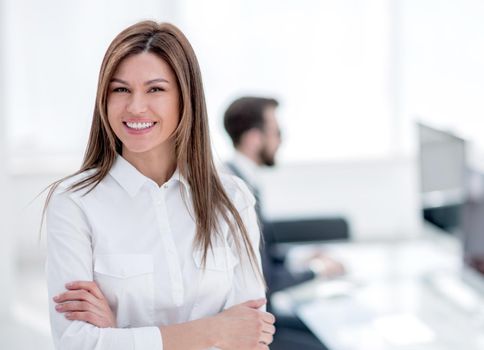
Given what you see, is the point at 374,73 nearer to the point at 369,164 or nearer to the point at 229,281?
the point at 369,164

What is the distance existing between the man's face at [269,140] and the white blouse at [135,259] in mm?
1633

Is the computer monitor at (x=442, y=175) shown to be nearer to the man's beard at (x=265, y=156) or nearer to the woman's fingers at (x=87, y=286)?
the man's beard at (x=265, y=156)

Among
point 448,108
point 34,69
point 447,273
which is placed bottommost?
point 447,273

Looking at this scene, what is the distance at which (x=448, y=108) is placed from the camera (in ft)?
21.0

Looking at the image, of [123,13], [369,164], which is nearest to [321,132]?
[369,164]

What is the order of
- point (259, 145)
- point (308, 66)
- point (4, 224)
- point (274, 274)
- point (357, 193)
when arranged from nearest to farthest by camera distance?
point (274, 274) → point (259, 145) → point (4, 224) → point (308, 66) → point (357, 193)

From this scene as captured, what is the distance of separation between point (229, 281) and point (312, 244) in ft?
7.38

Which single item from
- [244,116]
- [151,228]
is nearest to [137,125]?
[151,228]

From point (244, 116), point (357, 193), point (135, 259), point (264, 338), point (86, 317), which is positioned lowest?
point (357, 193)

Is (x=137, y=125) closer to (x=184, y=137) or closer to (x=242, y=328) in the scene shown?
(x=184, y=137)

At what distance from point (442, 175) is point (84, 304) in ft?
7.34

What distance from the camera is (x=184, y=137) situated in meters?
2.02

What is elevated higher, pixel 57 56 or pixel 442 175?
pixel 57 56

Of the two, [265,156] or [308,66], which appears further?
[308,66]
